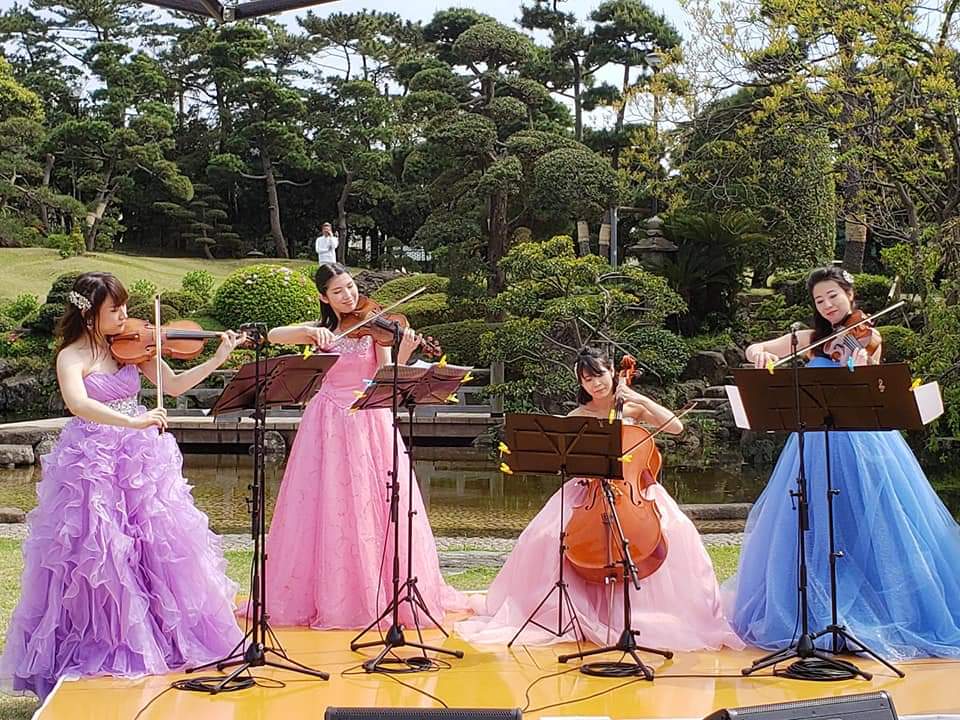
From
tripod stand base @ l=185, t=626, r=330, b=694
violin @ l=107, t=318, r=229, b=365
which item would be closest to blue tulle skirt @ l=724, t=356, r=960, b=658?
tripod stand base @ l=185, t=626, r=330, b=694

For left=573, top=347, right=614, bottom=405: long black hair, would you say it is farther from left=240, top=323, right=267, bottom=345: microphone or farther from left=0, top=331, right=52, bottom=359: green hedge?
left=0, top=331, right=52, bottom=359: green hedge

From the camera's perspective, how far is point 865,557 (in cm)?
448

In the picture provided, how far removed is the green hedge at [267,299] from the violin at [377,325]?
14280mm

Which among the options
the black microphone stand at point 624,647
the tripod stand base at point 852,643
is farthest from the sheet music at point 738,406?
the tripod stand base at point 852,643

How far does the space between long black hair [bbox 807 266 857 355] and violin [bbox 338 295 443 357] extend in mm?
1658

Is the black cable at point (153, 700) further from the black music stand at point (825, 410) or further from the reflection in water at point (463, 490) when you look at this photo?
the reflection in water at point (463, 490)

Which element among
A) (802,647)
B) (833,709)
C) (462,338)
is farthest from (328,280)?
(462,338)

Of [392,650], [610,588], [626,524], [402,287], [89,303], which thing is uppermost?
[402,287]

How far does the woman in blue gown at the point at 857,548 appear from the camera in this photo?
4.40 m

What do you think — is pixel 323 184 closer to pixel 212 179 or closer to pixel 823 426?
pixel 212 179

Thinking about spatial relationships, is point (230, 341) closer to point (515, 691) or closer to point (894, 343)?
point (515, 691)

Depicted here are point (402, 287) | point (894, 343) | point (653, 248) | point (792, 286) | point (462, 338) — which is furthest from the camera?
point (402, 287)

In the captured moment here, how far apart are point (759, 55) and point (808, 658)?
8.01m

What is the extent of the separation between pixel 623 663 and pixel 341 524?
146cm
